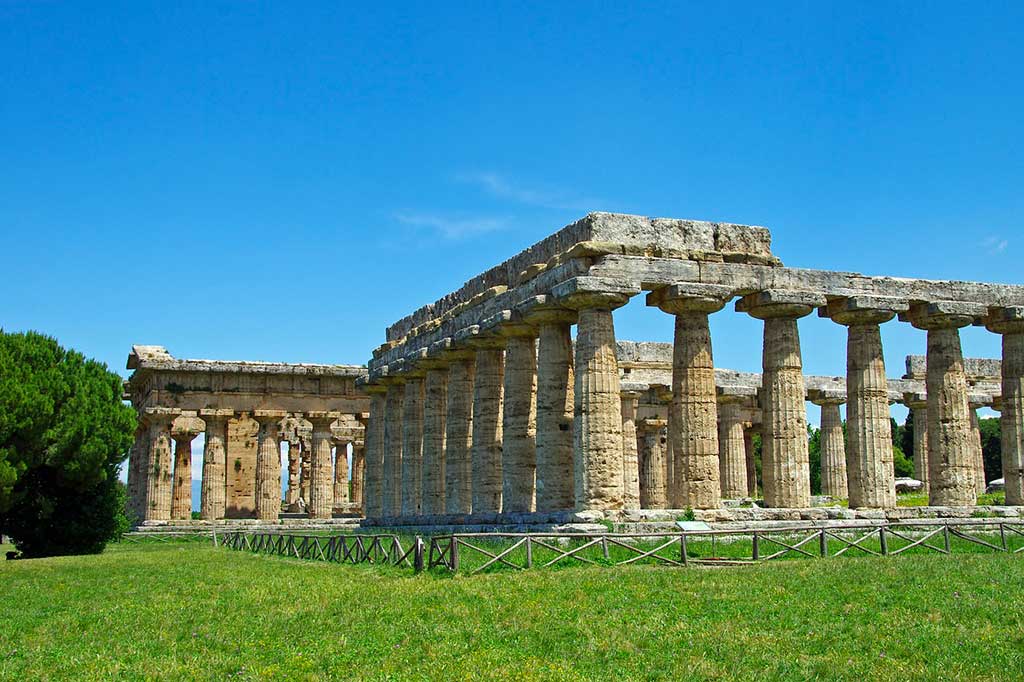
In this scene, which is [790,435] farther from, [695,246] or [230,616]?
[230,616]

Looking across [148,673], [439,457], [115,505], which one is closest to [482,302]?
[439,457]

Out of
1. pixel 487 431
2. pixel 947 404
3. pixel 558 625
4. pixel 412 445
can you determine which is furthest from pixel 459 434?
pixel 558 625

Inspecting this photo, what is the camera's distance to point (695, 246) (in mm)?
34344

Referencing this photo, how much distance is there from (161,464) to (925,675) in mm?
49969

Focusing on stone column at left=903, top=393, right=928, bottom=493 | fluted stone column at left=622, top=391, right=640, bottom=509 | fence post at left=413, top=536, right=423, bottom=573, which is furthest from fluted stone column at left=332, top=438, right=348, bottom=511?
fence post at left=413, top=536, right=423, bottom=573

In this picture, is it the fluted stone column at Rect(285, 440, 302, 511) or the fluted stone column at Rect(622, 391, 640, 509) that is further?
the fluted stone column at Rect(285, 440, 302, 511)

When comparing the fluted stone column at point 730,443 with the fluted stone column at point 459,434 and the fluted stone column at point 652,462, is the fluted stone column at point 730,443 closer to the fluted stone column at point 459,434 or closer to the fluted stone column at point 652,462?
the fluted stone column at point 652,462

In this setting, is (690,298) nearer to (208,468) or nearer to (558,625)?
(558,625)

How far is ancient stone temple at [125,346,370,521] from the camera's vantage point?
60.1 m

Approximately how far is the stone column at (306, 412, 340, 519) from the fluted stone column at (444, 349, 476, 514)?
22.3m

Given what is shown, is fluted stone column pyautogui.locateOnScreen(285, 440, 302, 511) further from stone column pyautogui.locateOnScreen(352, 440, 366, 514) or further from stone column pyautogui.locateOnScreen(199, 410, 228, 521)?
stone column pyautogui.locateOnScreen(199, 410, 228, 521)

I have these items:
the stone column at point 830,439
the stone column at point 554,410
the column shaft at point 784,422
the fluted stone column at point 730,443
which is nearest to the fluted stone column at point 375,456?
the fluted stone column at point 730,443

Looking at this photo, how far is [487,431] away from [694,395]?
881 centimetres

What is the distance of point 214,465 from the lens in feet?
201
